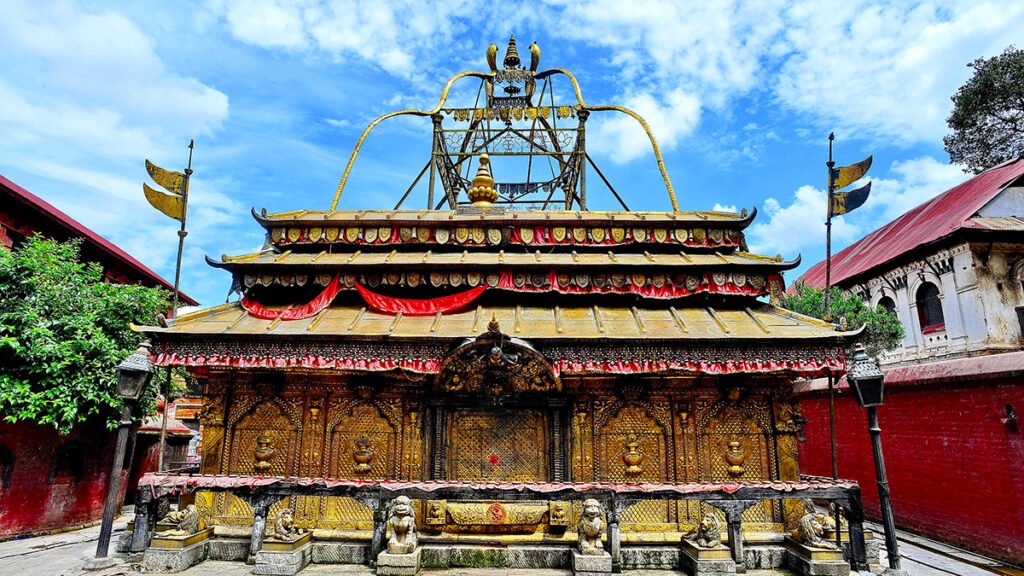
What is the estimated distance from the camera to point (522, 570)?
351 inches

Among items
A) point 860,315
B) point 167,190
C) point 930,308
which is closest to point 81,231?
point 167,190

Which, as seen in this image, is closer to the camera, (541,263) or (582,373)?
(582,373)

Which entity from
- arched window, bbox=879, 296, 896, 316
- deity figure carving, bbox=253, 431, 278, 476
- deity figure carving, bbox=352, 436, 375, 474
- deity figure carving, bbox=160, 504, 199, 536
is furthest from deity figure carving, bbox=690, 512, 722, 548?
arched window, bbox=879, 296, 896, 316

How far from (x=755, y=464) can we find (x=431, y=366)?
6636 mm

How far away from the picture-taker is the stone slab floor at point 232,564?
875 centimetres

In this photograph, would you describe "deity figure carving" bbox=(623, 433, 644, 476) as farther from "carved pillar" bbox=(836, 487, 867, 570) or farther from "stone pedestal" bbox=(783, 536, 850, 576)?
"carved pillar" bbox=(836, 487, 867, 570)

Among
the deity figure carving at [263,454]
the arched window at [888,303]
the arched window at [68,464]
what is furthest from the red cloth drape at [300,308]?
the arched window at [888,303]

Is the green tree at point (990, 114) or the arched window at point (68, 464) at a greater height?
the green tree at point (990, 114)

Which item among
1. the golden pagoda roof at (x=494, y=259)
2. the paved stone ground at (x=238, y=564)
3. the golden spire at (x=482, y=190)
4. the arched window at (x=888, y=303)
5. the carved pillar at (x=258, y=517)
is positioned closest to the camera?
the paved stone ground at (x=238, y=564)

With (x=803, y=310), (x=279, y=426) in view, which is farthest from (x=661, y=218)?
(x=803, y=310)

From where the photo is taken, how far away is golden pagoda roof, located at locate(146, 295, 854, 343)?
9.55 metres

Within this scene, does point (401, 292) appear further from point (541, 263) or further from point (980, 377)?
point (980, 377)

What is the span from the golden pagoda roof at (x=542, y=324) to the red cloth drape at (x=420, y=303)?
163mm

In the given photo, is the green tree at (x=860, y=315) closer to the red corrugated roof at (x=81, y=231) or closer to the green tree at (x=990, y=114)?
the green tree at (x=990, y=114)
